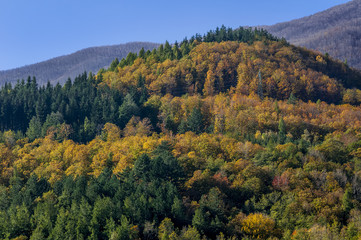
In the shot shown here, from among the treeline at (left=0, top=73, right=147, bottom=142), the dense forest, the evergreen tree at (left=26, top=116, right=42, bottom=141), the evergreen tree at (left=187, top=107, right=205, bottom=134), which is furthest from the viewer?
the treeline at (left=0, top=73, right=147, bottom=142)

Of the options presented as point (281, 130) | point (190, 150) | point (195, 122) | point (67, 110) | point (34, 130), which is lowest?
point (281, 130)

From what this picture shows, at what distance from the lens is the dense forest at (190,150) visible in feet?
235

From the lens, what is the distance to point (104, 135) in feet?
411

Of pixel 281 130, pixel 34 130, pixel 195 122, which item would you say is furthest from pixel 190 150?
pixel 34 130

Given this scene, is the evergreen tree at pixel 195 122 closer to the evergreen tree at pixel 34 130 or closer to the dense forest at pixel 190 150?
the dense forest at pixel 190 150

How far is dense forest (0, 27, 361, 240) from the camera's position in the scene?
235ft

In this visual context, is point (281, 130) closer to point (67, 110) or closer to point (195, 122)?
point (195, 122)

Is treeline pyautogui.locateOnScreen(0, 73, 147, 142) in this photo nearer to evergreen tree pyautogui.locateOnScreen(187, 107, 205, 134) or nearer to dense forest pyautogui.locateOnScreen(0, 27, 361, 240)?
dense forest pyautogui.locateOnScreen(0, 27, 361, 240)

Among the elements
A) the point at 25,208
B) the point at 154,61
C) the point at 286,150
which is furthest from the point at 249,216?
the point at 154,61

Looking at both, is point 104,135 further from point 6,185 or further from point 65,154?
point 6,185

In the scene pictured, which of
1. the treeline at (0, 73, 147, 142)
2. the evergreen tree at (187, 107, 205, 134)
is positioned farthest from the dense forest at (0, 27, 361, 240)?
the treeline at (0, 73, 147, 142)

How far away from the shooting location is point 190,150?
106562mm

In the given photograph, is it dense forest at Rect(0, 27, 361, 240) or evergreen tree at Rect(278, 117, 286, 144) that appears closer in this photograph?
dense forest at Rect(0, 27, 361, 240)

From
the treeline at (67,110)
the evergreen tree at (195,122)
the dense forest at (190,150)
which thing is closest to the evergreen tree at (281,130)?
the dense forest at (190,150)
